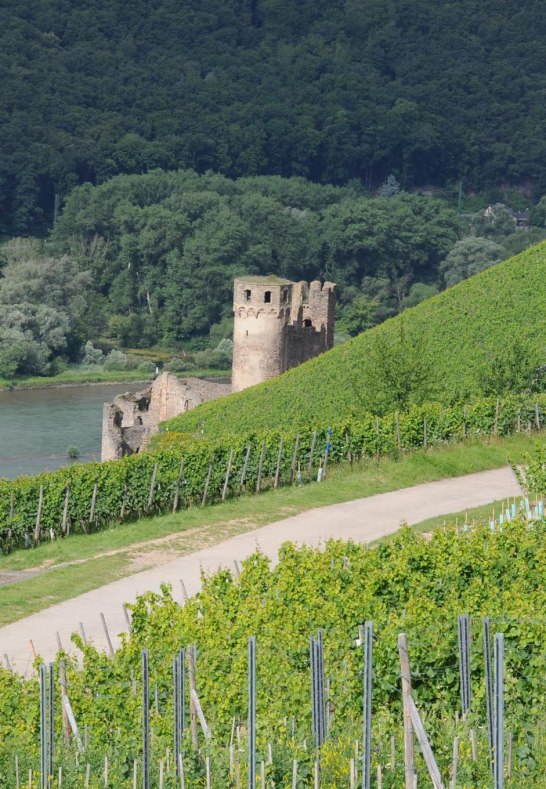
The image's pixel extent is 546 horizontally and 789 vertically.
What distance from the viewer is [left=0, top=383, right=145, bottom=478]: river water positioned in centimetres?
8171

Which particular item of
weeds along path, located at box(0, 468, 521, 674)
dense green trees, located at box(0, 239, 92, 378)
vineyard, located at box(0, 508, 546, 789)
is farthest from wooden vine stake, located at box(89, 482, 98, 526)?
dense green trees, located at box(0, 239, 92, 378)

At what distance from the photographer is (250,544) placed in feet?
121

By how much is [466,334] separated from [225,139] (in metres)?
129

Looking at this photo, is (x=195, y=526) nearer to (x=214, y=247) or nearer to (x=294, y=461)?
(x=294, y=461)

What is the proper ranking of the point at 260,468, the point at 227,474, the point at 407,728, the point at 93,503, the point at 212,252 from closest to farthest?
the point at 407,728
the point at 93,503
the point at 227,474
the point at 260,468
the point at 212,252

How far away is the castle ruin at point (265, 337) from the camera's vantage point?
75438mm

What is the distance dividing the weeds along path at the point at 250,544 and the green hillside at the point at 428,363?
7130 mm

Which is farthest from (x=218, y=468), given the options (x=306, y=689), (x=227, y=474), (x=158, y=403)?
(x=158, y=403)

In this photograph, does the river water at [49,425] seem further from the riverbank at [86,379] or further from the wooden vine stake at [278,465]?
the wooden vine stake at [278,465]

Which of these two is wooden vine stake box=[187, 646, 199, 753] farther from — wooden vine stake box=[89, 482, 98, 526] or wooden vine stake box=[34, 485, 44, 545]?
wooden vine stake box=[89, 482, 98, 526]

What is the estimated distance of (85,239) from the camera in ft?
490

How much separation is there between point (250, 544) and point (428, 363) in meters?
18.3

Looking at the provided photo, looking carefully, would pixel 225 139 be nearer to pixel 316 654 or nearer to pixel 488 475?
pixel 488 475

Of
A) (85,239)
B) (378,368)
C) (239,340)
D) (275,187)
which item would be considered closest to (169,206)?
(85,239)
